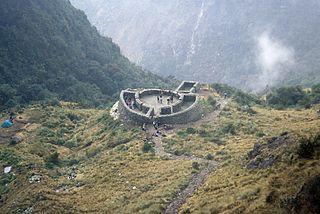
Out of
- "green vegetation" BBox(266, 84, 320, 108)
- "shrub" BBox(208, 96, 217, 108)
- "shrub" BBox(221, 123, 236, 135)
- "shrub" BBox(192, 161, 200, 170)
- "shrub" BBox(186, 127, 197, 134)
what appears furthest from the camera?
"green vegetation" BBox(266, 84, 320, 108)

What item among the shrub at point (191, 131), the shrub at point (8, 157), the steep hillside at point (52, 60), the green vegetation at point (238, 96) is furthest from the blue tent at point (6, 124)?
the green vegetation at point (238, 96)

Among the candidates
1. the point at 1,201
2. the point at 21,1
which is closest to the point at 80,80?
the point at 21,1

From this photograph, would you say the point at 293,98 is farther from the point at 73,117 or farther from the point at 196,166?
the point at 196,166

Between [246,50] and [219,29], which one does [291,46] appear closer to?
[246,50]

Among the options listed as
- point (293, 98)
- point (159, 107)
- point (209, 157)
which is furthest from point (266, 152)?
point (293, 98)

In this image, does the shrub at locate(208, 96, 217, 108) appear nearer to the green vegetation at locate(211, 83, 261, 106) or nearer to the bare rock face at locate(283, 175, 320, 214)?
the green vegetation at locate(211, 83, 261, 106)

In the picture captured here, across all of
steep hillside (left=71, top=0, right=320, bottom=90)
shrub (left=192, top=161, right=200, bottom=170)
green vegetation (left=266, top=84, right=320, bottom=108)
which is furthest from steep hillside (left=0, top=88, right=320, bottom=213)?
steep hillside (left=71, top=0, right=320, bottom=90)

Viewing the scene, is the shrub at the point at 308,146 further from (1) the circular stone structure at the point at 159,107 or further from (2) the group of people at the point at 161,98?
(2) the group of people at the point at 161,98
